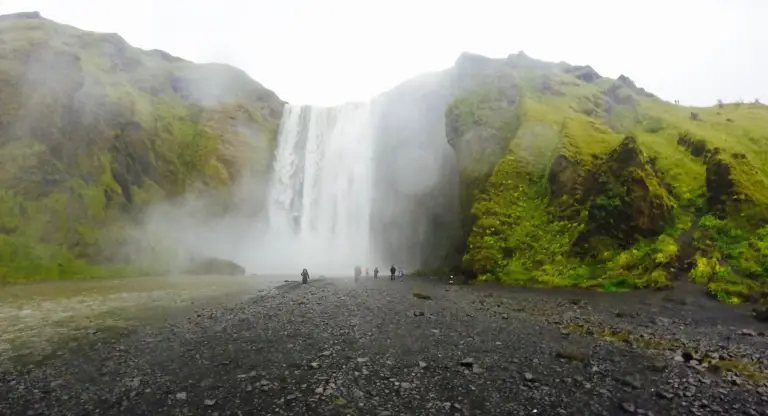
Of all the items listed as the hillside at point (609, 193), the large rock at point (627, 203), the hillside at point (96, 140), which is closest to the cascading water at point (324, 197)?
the hillside at point (96, 140)

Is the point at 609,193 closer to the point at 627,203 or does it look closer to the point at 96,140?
the point at 627,203

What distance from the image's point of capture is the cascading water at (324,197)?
225ft

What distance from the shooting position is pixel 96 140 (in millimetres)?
60562

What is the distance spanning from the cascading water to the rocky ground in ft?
142

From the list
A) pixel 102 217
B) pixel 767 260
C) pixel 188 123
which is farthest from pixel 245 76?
pixel 767 260

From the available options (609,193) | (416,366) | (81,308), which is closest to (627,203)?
(609,193)

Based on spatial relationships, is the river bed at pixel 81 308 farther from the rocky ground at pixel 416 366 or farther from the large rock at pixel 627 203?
the large rock at pixel 627 203

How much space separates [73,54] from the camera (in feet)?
214

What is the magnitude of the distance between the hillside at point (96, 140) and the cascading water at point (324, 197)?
5192 millimetres

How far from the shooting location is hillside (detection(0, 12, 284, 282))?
50.1m

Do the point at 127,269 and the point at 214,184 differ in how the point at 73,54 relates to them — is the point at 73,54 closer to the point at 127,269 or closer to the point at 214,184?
the point at 214,184

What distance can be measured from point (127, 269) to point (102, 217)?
789 cm

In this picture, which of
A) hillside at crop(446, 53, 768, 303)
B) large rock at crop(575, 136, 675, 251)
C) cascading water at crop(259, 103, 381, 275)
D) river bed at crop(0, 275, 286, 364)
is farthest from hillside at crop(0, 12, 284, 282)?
large rock at crop(575, 136, 675, 251)

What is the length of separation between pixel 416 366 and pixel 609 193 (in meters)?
29.1
